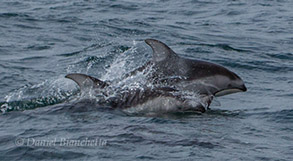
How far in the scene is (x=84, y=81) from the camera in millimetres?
11352

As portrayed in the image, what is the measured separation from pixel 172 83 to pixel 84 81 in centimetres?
172

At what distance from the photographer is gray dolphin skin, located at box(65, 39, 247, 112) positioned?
1134 centimetres

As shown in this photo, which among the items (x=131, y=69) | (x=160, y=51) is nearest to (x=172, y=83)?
(x=160, y=51)

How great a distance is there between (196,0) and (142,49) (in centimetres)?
1016

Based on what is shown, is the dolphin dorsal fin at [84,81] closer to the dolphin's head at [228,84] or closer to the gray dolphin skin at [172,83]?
the gray dolphin skin at [172,83]

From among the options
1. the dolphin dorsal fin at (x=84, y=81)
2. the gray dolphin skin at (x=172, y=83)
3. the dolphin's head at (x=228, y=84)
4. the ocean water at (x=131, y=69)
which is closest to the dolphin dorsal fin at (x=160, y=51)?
the gray dolphin skin at (x=172, y=83)

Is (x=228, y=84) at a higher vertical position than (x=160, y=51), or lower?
lower

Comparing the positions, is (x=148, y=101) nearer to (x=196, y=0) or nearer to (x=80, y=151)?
(x=80, y=151)

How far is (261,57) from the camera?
16.8 metres

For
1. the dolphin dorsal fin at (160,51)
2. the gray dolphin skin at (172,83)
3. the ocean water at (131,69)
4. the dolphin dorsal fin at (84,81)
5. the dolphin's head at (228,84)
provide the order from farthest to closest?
the dolphin's head at (228,84)
the dolphin dorsal fin at (160,51)
the gray dolphin skin at (172,83)
the dolphin dorsal fin at (84,81)
the ocean water at (131,69)

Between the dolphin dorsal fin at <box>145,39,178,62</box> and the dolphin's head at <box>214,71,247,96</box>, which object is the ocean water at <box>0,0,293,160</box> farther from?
the dolphin dorsal fin at <box>145,39,178,62</box>

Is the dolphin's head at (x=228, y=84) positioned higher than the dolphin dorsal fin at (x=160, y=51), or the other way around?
the dolphin dorsal fin at (x=160, y=51)

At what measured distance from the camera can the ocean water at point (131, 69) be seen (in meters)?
9.16

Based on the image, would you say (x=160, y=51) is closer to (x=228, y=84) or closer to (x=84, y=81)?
(x=228, y=84)
